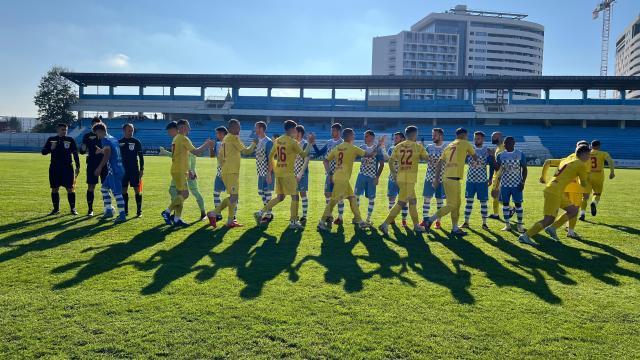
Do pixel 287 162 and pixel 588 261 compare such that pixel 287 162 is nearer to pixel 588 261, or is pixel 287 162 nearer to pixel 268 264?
pixel 268 264

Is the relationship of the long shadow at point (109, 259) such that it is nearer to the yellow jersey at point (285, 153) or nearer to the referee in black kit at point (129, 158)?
the referee in black kit at point (129, 158)

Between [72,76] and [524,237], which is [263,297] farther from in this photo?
[72,76]

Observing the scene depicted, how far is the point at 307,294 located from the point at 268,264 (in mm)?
1305

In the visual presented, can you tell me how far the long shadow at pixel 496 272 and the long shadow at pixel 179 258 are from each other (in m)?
4.12

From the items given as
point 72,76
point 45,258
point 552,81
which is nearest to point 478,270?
point 45,258

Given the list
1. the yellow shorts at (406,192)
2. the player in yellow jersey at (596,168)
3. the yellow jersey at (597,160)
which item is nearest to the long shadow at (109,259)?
the yellow shorts at (406,192)

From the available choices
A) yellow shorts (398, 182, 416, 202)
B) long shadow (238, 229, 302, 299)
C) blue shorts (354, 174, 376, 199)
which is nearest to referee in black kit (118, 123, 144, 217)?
long shadow (238, 229, 302, 299)

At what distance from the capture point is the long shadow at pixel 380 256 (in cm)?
548

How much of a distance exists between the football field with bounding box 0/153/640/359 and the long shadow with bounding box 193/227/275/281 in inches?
1.5

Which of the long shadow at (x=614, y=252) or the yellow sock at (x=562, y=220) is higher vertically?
the yellow sock at (x=562, y=220)

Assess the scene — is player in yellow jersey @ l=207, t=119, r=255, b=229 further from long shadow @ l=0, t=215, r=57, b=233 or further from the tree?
the tree

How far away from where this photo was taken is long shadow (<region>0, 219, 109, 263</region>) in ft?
19.7

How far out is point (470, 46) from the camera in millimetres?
127875

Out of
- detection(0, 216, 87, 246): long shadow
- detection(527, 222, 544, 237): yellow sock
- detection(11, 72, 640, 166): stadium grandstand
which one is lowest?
detection(0, 216, 87, 246): long shadow
